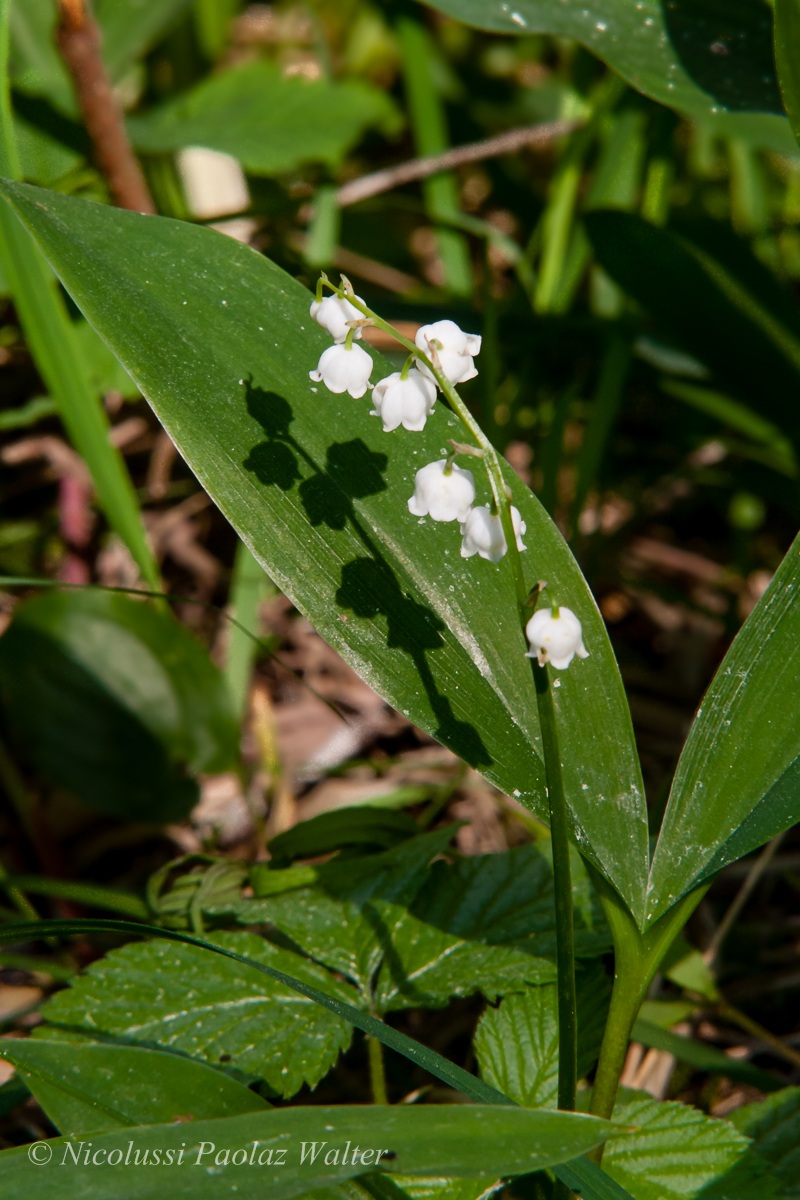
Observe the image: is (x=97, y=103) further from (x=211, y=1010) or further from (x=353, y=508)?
(x=211, y=1010)

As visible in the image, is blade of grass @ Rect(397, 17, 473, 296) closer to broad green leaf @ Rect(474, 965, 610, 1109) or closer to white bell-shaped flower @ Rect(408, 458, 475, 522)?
white bell-shaped flower @ Rect(408, 458, 475, 522)

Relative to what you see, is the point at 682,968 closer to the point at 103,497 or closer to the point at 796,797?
the point at 796,797

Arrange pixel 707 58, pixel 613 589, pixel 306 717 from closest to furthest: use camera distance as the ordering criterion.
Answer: pixel 707 58 < pixel 306 717 < pixel 613 589

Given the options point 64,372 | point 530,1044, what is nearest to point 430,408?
point 530,1044

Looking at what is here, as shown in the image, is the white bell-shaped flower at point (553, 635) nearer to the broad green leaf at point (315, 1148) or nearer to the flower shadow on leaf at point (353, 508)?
the flower shadow on leaf at point (353, 508)

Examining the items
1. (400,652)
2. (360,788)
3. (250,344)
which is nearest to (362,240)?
(360,788)

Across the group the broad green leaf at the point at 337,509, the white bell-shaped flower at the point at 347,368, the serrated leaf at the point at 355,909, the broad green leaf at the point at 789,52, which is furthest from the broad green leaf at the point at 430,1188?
the broad green leaf at the point at 789,52
